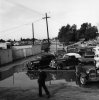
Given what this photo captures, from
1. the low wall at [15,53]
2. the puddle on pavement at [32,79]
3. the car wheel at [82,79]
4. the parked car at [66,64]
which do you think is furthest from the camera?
the low wall at [15,53]

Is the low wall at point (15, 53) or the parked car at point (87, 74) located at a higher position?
the low wall at point (15, 53)

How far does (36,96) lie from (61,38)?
309 ft

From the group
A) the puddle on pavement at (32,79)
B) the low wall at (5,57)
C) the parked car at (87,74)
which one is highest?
the low wall at (5,57)

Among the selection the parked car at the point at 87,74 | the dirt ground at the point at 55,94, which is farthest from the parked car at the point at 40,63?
the dirt ground at the point at 55,94

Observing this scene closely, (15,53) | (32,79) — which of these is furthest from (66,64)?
(15,53)

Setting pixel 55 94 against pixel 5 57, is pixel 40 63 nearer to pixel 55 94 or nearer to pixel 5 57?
pixel 5 57

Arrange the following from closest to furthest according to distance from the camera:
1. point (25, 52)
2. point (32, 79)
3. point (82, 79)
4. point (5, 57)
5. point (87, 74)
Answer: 1. point (87, 74)
2. point (82, 79)
3. point (32, 79)
4. point (5, 57)
5. point (25, 52)

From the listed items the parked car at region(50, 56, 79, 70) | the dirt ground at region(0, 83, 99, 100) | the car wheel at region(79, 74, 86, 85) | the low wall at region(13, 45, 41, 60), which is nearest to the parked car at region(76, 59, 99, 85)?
the car wheel at region(79, 74, 86, 85)

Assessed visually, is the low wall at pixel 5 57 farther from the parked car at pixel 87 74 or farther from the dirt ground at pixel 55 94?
the parked car at pixel 87 74

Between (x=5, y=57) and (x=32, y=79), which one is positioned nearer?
(x=32, y=79)

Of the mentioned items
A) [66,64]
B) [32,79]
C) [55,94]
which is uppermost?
[66,64]

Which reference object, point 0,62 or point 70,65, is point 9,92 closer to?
point 70,65

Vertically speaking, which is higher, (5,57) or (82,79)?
(5,57)

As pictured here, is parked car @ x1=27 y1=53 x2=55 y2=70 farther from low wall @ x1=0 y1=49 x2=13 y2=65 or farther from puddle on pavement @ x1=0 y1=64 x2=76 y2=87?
low wall @ x1=0 y1=49 x2=13 y2=65
